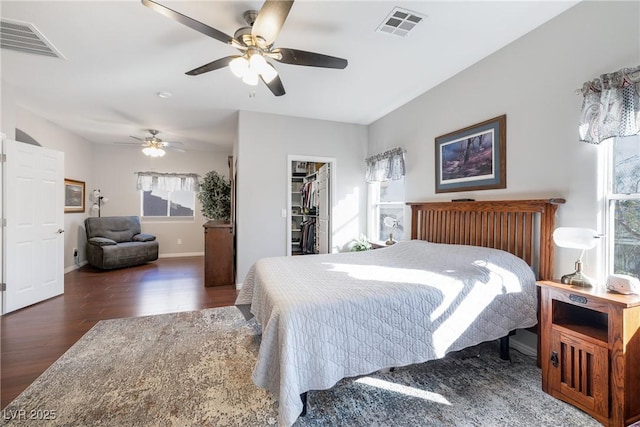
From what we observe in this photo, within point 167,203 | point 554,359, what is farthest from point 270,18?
point 167,203

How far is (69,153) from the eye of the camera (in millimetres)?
5242

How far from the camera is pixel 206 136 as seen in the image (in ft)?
18.7

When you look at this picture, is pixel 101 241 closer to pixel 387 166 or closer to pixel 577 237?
pixel 387 166

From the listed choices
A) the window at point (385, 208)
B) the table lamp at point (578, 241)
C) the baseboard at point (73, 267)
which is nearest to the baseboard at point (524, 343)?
the table lamp at point (578, 241)

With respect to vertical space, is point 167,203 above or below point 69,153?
below

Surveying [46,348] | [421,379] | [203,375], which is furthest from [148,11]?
[421,379]

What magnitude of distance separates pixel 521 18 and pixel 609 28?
0.55 metres

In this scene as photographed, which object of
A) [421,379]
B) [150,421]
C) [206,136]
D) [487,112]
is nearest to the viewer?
[150,421]

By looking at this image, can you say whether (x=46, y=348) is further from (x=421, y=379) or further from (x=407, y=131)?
(x=407, y=131)

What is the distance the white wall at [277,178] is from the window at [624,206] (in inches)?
124

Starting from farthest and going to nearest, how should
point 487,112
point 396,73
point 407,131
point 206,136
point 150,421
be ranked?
point 206,136 → point 407,131 → point 396,73 → point 487,112 → point 150,421

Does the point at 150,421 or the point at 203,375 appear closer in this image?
the point at 150,421

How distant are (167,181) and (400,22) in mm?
6501

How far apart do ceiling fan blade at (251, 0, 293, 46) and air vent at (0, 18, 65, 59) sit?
2.00 meters
